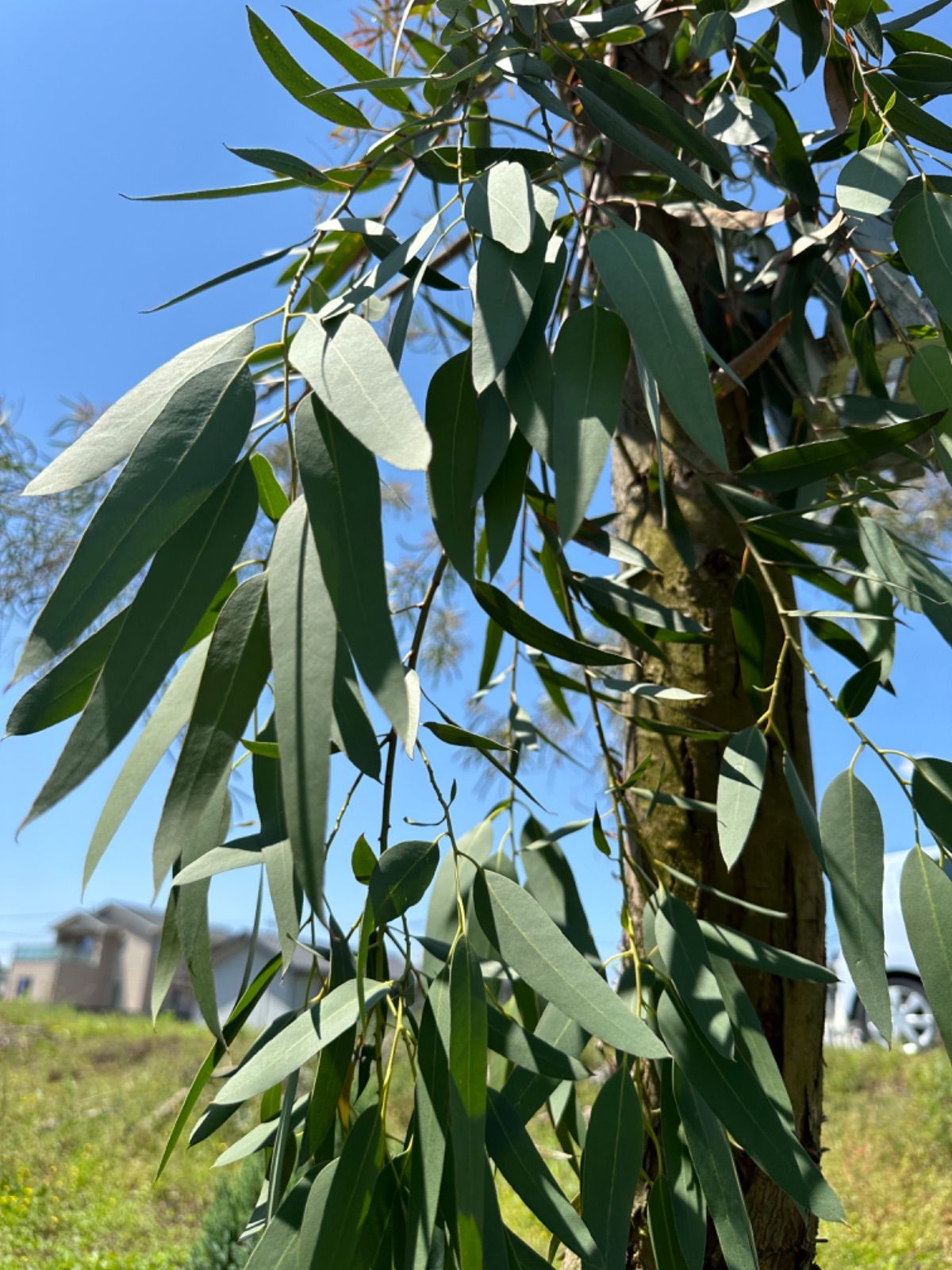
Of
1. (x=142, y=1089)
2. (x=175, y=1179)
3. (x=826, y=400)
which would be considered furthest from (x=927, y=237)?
(x=142, y=1089)

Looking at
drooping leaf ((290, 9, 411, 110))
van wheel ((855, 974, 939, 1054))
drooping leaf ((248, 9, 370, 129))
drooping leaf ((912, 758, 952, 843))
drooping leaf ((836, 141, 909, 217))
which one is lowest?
van wheel ((855, 974, 939, 1054))

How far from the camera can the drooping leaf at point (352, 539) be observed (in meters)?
0.39

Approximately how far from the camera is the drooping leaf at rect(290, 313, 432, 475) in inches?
14.7

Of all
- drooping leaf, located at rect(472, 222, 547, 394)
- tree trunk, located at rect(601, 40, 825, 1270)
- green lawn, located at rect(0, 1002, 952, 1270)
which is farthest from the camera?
green lawn, located at rect(0, 1002, 952, 1270)

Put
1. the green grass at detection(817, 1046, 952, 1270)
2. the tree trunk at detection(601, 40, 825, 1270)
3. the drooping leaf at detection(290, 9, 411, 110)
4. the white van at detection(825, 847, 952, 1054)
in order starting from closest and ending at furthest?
the drooping leaf at detection(290, 9, 411, 110) < the tree trunk at detection(601, 40, 825, 1270) < the green grass at detection(817, 1046, 952, 1270) < the white van at detection(825, 847, 952, 1054)

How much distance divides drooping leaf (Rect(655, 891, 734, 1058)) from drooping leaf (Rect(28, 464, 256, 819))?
37cm

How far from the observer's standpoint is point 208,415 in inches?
18.1

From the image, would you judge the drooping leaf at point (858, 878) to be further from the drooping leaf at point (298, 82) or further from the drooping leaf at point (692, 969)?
the drooping leaf at point (298, 82)

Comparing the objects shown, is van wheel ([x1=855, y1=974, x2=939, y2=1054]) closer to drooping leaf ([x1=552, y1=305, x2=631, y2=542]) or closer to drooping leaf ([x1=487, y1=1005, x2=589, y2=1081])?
drooping leaf ([x1=487, y1=1005, x2=589, y2=1081])

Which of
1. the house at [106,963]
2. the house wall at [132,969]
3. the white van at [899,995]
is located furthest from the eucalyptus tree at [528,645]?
the house wall at [132,969]

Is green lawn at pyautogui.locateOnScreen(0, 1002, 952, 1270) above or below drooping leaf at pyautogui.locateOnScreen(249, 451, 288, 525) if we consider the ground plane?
below

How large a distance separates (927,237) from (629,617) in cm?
34

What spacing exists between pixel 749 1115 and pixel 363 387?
0.44m

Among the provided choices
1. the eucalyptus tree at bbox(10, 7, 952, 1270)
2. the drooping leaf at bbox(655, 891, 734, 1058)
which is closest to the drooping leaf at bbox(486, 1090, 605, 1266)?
the eucalyptus tree at bbox(10, 7, 952, 1270)
